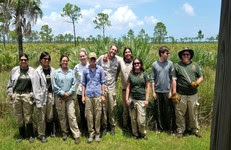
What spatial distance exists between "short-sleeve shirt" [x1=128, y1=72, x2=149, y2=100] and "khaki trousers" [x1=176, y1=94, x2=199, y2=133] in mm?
862

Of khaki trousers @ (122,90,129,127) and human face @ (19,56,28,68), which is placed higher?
human face @ (19,56,28,68)

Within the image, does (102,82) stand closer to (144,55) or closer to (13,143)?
(13,143)

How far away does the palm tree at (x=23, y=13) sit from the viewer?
1983 centimetres

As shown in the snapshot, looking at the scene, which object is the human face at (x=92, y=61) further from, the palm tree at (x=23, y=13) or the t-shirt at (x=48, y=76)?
the palm tree at (x=23, y=13)

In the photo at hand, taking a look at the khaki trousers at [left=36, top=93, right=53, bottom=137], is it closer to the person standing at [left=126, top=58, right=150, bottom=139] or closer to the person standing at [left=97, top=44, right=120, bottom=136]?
the person standing at [left=97, top=44, right=120, bottom=136]

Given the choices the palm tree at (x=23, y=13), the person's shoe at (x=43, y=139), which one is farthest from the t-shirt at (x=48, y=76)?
the palm tree at (x=23, y=13)

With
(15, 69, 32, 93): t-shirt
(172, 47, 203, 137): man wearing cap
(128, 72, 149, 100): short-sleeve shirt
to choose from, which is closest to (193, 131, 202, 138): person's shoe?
(172, 47, 203, 137): man wearing cap

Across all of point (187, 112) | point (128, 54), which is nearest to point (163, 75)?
point (128, 54)

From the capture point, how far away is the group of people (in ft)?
17.8

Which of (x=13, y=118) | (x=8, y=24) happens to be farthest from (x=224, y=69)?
(x=8, y=24)

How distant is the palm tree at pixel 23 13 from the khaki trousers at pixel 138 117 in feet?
52.1

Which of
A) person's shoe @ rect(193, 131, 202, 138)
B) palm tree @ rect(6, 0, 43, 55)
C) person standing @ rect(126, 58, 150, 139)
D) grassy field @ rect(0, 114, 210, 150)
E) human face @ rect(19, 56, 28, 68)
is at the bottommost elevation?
grassy field @ rect(0, 114, 210, 150)

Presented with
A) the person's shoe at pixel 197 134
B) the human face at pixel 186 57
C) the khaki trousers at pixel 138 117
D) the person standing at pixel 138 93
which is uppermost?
the human face at pixel 186 57

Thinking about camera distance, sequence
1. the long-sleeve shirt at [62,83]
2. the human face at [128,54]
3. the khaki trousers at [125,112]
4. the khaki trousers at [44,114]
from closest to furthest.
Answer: the long-sleeve shirt at [62,83] → the khaki trousers at [44,114] → the human face at [128,54] → the khaki trousers at [125,112]
